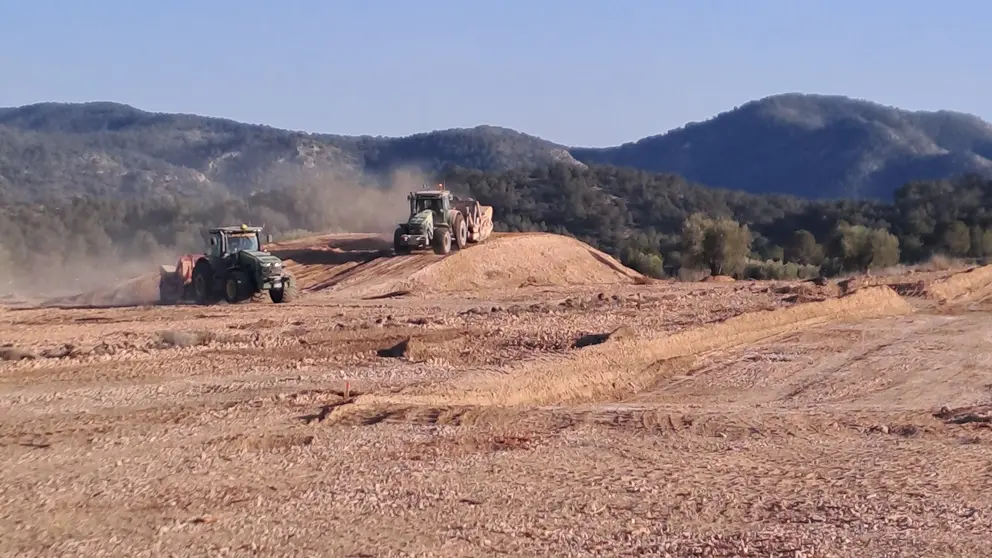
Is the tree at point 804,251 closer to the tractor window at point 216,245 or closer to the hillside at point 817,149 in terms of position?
the tractor window at point 216,245

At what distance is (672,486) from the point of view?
9.78 meters

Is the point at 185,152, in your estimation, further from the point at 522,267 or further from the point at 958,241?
the point at 522,267

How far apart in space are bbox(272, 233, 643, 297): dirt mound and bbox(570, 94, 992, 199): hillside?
110m

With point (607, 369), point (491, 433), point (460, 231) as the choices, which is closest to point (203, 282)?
point (460, 231)

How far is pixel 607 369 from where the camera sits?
57.3 feet

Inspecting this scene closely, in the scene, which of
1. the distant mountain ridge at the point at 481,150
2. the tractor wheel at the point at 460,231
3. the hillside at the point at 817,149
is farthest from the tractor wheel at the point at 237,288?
the hillside at the point at 817,149

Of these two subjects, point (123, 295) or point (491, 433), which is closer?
point (491, 433)

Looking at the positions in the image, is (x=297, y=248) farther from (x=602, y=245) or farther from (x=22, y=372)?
(x=602, y=245)

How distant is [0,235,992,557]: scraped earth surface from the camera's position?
332 inches

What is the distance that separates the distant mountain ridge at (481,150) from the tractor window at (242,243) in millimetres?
90413

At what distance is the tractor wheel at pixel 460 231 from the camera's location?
111 feet

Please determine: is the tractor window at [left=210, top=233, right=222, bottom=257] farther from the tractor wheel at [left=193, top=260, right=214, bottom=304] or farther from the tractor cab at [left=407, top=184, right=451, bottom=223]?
the tractor cab at [left=407, top=184, right=451, bottom=223]

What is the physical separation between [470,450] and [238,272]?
15661 mm

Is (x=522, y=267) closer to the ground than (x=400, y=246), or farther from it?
closer to the ground
